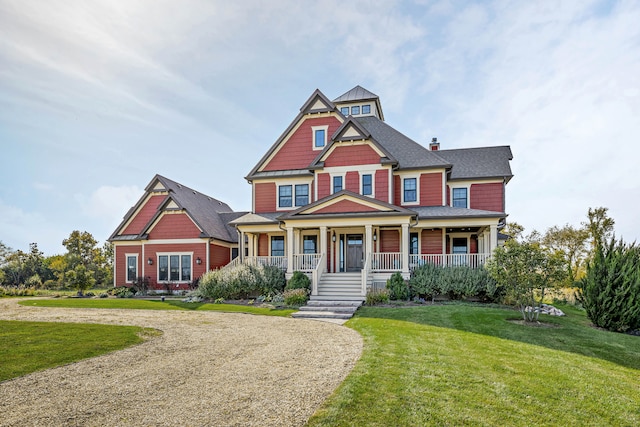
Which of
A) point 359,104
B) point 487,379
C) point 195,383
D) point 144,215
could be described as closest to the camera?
point 195,383

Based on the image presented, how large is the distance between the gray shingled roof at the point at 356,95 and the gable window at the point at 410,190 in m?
7.54

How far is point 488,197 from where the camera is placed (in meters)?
22.8

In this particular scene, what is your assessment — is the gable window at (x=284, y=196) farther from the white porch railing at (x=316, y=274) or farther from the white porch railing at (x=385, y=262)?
the white porch railing at (x=385, y=262)

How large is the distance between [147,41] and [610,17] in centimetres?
1459

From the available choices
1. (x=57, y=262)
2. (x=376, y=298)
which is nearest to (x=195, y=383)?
(x=376, y=298)

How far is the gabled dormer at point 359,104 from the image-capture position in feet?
87.7

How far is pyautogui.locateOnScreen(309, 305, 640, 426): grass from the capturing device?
514 centimetres

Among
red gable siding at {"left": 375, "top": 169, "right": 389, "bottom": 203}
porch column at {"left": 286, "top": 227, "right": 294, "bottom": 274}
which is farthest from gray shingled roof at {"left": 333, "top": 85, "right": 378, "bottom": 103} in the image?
porch column at {"left": 286, "top": 227, "right": 294, "bottom": 274}

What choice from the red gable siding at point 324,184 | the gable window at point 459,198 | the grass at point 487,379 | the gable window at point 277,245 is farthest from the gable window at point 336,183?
the grass at point 487,379

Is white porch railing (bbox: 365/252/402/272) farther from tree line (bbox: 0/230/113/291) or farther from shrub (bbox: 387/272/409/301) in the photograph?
tree line (bbox: 0/230/113/291)

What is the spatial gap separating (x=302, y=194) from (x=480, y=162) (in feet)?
36.4

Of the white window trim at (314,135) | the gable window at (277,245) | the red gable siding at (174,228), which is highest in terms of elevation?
the white window trim at (314,135)

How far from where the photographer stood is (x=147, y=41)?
45.3 ft

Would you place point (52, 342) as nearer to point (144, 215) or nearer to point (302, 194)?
point (302, 194)
